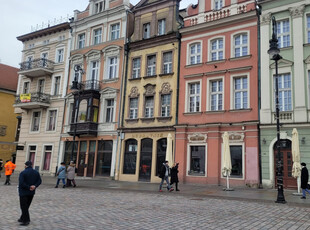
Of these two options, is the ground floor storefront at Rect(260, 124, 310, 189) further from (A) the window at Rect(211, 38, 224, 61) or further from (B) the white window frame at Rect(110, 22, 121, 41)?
(B) the white window frame at Rect(110, 22, 121, 41)

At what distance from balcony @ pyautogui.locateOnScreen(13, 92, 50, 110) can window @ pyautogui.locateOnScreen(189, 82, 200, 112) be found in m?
16.6

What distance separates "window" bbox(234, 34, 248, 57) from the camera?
71.5 ft

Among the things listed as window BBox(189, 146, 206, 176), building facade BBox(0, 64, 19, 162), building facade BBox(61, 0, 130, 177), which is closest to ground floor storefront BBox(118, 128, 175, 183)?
building facade BBox(61, 0, 130, 177)

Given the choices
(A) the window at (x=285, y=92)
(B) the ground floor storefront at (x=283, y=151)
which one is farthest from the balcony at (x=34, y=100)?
(A) the window at (x=285, y=92)

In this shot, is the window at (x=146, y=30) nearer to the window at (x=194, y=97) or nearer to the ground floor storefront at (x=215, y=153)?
the window at (x=194, y=97)

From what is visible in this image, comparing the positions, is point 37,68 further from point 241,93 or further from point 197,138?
point 241,93

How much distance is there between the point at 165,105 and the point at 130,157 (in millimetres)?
5463

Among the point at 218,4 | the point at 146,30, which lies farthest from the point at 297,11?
the point at 146,30

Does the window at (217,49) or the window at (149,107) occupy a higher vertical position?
the window at (217,49)

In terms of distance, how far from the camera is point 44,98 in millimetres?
32312

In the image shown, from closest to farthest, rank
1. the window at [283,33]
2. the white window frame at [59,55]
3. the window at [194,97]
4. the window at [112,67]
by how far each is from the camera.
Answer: the window at [283,33] → the window at [194,97] → the window at [112,67] → the white window frame at [59,55]

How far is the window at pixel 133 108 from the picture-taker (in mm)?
26445

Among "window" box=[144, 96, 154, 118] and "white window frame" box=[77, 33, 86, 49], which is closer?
"window" box=[144, 96, 154, 118]

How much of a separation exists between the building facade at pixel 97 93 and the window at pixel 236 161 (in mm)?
10592
